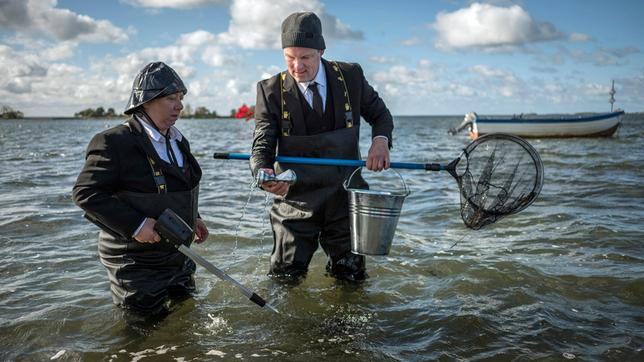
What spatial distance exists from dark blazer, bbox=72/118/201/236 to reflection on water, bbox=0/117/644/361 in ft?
3.31

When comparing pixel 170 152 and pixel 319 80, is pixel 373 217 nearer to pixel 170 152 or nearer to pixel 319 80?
pixel 319 80

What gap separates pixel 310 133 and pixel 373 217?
863 millimetres

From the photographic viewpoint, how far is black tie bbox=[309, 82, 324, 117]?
172 inches

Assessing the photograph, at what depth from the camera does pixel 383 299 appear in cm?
507

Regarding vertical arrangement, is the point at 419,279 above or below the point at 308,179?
below

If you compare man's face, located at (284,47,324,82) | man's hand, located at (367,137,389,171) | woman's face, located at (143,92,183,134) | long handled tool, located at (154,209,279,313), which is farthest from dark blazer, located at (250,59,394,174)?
long handled tool, located at (154,209,279,313)

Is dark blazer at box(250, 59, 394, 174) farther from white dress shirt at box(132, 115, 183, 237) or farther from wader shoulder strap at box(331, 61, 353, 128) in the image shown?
white dress shirt at box(132, 115, 183, 237)

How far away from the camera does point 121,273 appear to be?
3934 millimetres

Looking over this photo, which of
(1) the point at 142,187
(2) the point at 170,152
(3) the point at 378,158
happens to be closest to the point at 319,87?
(3) the point at 378,158

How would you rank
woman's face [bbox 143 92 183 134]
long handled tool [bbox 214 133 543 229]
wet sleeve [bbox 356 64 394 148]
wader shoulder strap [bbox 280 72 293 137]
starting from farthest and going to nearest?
wet sleeve [bbox 356 64 394 148], wader shoulder strap [bbox 280 72 293 137], long handled tool [bbox 214 133 543 229], woman's face [bbox 143 92 183 134]

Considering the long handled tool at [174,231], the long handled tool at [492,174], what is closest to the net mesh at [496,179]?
the long handled tool at [492,174]

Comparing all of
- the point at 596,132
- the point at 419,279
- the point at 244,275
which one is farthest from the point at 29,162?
the point at 596,132

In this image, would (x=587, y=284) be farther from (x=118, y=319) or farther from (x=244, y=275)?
(x=118, y=319)

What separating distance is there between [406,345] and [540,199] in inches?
268
